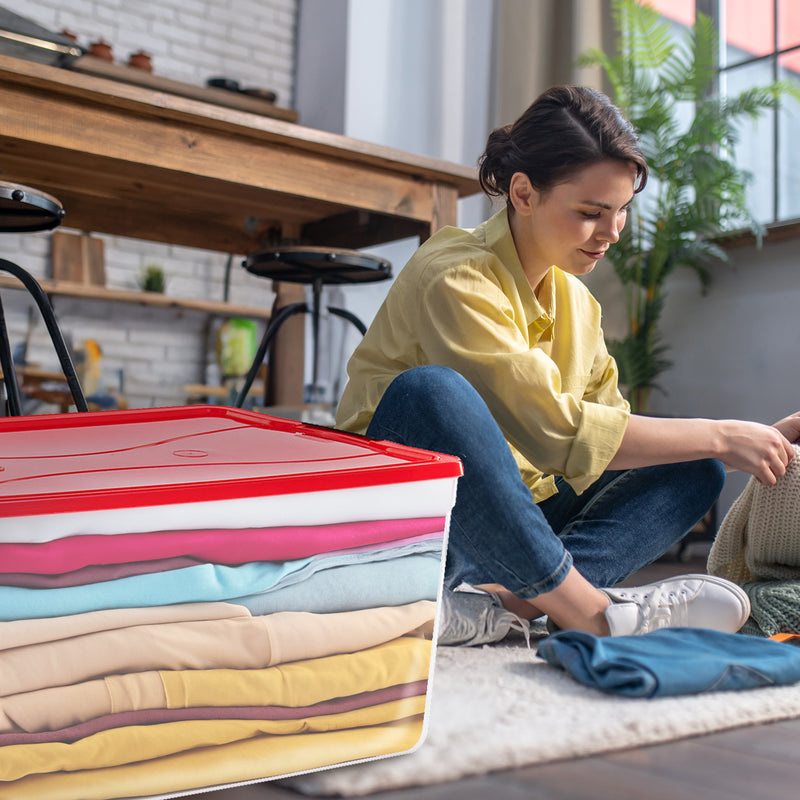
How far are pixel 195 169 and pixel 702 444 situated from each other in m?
1.18

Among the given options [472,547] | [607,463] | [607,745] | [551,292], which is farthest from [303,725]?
[551,292]

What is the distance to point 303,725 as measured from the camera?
27.4 inches

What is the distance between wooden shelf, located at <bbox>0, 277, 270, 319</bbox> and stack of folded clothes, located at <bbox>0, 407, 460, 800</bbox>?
9.48 ft

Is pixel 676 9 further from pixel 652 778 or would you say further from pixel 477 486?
pixel 652 778

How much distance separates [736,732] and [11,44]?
89.4 inches

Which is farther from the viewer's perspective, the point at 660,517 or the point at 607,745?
the point at 660,517

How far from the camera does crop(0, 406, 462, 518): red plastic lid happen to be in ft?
2.06

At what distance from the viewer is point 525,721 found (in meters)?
0.83

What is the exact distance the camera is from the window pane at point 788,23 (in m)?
3.06

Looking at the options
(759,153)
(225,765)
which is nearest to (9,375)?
(225,765)

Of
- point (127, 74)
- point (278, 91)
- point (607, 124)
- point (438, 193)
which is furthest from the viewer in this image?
point (278, 91)

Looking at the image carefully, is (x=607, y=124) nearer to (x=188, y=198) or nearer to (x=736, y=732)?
(x=736, y=732)

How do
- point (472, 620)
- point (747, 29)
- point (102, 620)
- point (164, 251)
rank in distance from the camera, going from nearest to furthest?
point (102, 620), point (472, 620), point (747, 29), point (164, 251)

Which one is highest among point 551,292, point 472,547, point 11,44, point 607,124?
point 11,44
